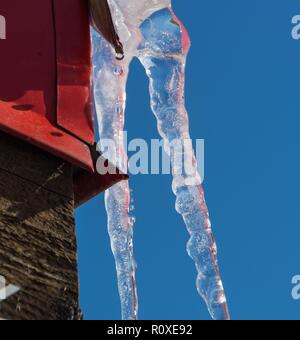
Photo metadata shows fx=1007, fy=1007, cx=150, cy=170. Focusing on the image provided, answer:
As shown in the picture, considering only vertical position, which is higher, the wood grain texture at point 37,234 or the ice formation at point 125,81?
the ice formation at point 125,81

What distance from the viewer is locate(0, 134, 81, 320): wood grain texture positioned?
15.6 ft

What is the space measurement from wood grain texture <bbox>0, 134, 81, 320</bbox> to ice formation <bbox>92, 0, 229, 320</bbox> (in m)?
1.32

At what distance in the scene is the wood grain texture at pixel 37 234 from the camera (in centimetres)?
476

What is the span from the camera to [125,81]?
7.00 metres

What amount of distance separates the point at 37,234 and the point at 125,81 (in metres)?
2.21

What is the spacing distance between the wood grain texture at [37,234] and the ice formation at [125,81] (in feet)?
4.33

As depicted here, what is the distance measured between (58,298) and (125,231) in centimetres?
204

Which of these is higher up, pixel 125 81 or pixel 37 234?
pixel 125 81

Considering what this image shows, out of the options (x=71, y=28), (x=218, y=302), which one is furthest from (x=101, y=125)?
(x=218, y=302)

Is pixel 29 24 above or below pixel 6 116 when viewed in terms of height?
above

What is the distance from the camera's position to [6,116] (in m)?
5.30

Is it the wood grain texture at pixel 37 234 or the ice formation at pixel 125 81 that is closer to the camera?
the wood grain texture at pixel 37 234
